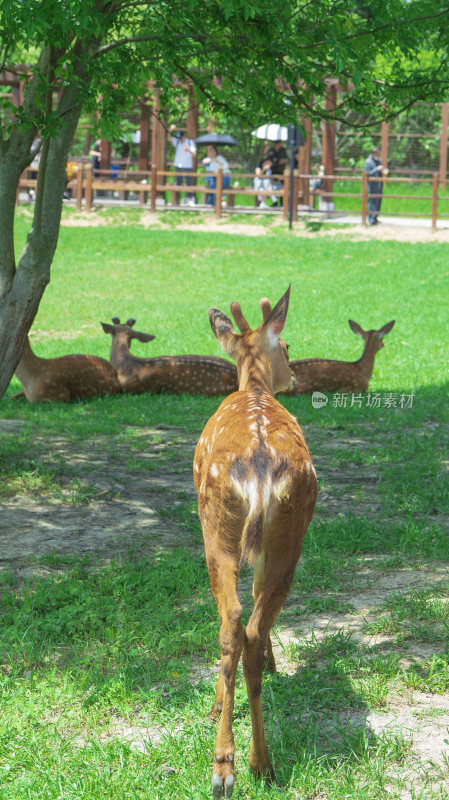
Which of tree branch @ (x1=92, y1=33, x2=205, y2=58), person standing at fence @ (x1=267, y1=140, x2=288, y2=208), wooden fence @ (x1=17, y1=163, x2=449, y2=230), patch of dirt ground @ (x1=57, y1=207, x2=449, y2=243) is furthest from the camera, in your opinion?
person standing at fence @ (x1=267, y1=140, x2=288, y2=208)

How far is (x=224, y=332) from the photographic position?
14.9ft

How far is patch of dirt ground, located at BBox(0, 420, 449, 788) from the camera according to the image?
3.80 m

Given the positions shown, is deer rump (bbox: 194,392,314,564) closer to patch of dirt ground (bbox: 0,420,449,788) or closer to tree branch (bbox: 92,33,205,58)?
patch of dirt ground (bbox: 0,420,449,788)

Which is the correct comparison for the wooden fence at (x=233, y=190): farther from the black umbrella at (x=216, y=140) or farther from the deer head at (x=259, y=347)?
the deer head at (x=259, y=347)

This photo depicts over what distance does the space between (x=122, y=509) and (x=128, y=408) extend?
3.08 meters

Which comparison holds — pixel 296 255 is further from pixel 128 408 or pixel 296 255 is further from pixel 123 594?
pixel 123 594

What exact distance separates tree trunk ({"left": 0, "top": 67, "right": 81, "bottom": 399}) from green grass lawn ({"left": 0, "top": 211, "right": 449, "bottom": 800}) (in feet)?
3.31

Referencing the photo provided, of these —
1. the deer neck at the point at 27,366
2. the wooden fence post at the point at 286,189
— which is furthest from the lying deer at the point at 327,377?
the wooden fence post at the point at 286,189

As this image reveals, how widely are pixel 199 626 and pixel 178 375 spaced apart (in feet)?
18.4

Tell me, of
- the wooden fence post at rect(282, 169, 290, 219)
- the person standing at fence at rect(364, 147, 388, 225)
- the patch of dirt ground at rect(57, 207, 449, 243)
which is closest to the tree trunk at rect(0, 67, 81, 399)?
the patch of dirt ground at rect(57, 207, 449, 243)

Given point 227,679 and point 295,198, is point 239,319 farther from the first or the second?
point 295,198

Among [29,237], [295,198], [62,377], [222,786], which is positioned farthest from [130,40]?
[295,198]

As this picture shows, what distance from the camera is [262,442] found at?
363 cm

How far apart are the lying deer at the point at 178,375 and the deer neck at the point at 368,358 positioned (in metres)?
1.37
